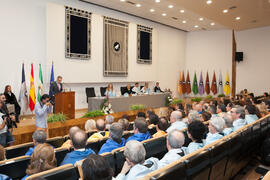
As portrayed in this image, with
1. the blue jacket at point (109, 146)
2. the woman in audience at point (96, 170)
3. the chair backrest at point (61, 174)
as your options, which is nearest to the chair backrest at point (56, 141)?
the blue jacket at point (109, 146)

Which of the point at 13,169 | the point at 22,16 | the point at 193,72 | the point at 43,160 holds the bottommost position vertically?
the point at 13,169

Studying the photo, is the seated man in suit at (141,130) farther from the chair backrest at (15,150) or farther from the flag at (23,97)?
the flag at (23,97)

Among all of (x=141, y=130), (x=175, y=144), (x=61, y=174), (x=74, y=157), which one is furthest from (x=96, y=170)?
(x=141, y=130)

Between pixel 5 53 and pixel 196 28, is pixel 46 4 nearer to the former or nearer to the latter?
pixel 5 53

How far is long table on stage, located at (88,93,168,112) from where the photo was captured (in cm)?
718

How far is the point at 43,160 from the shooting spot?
1.83 metres

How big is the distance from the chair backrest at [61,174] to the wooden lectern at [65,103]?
5.38 meters

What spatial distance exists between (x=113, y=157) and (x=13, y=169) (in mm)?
916

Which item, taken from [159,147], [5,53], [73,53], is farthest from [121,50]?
[159,147]

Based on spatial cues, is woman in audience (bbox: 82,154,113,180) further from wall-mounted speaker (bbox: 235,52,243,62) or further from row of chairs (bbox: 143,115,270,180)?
wall-mounted speaker (bbox: 235,52,243,62)

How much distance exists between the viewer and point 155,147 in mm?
2721

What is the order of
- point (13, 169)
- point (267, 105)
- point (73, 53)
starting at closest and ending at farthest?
point (13, 169), point (267, 105), point (73, 53)

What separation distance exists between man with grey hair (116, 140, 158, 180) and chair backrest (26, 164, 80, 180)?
0.34 metres

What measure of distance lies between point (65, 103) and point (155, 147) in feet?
16.1
